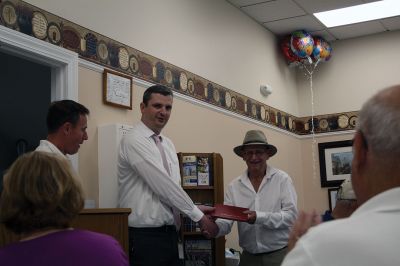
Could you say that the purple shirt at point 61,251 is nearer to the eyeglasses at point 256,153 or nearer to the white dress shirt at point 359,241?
the white dress shirt at point 359,241

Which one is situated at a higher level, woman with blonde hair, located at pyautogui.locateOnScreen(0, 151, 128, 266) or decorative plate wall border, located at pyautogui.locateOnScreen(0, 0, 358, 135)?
decorative plate wall border, located at pyautogui.locateOnScreen(0, 0, 358, 135)

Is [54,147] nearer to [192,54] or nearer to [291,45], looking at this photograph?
[192,54]

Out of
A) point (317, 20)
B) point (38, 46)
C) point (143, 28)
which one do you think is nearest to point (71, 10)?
point (38, 46)

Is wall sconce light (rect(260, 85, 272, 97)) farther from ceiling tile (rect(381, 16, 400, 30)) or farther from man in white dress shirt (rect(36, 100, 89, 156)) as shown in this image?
man in white dress shirt (rect(36, 100, 89, 156))

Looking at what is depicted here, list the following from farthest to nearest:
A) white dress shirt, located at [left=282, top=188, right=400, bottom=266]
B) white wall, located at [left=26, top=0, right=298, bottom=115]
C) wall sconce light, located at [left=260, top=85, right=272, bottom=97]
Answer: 1. wall sconce light, located at [left=260, top=85, right=272, bottom=97]
2. white wall, located at [left=26, top=0, right=298, bottom=115]
3. white dress shirt, located at [left=282, top=188, right=400, bottom=266]

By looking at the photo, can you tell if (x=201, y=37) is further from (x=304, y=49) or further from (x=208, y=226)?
(x=208, y=226)

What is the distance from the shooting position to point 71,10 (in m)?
3.64

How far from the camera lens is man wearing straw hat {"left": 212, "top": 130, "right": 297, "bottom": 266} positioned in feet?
11.7

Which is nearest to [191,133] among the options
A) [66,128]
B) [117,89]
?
[117,89]

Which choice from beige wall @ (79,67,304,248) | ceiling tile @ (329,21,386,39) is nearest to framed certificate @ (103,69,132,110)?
beige wall @ (79,67,304,248)

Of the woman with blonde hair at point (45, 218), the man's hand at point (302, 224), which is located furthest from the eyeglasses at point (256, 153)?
the man's hand at point (302, 224)

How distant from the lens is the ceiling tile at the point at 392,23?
6.79 m

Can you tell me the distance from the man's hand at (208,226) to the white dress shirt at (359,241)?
2.37 m

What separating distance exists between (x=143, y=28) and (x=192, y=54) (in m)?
0.81
